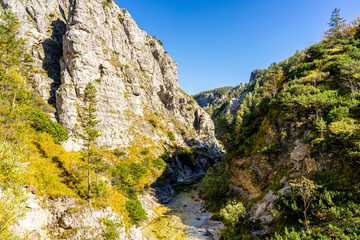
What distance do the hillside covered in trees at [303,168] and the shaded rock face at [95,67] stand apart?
41722 mm

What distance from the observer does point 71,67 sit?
63.3 m

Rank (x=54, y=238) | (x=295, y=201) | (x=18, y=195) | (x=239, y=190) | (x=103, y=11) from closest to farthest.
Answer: (x=18, y=195) < (x=54, y=238) < (x=295, y=201) < (x=239, y=190) < (x=103, y=11)

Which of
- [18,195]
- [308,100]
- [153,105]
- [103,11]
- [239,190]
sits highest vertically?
[103,11]

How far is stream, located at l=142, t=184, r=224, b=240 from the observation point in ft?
98.8

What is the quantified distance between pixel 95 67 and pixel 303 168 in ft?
263

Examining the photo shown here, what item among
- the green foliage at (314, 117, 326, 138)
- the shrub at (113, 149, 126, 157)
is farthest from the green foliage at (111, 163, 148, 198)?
the green foliage at (314, 117, 326, 138)

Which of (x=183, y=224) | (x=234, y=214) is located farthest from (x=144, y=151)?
(x=234, y=214)

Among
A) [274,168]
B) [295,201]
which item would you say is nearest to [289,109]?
[274,168]

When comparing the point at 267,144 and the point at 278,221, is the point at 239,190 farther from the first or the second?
the point at 278,221

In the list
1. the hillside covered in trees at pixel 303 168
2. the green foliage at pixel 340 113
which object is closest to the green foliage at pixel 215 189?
the hillside covered in trees at pixel 303 168

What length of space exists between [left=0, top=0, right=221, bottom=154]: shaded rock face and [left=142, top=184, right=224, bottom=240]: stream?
2839 cm

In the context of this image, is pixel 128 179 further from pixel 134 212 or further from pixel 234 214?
pixel 234 214

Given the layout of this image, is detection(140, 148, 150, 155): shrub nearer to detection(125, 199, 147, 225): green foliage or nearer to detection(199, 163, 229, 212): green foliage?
detection(199, 163, 229, 212): green foliage

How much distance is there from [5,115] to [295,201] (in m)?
37.3
